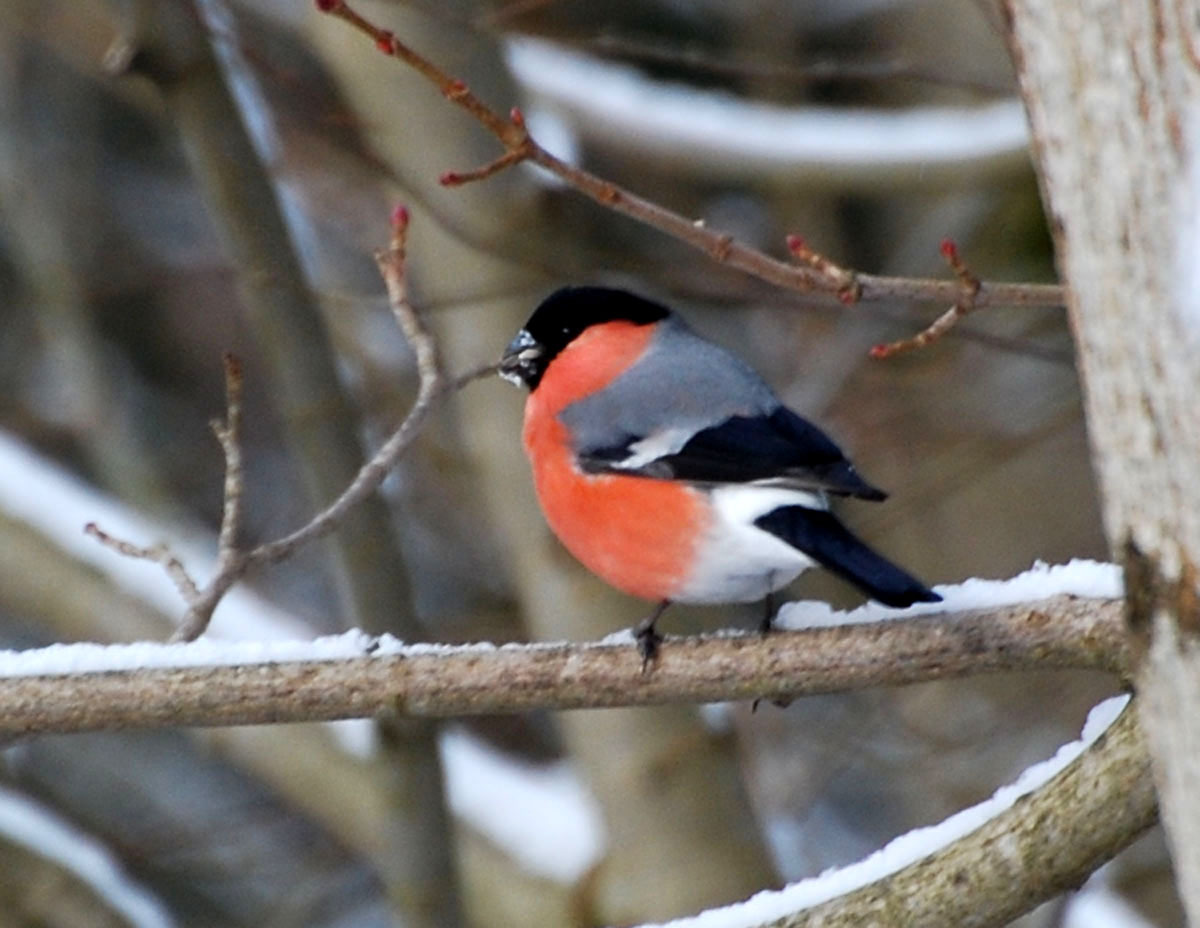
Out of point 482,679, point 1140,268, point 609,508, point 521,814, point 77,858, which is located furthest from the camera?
point 521,814

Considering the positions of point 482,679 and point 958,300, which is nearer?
point 958,300

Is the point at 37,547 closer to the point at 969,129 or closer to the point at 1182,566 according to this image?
the point at 969,129

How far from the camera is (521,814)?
392cm

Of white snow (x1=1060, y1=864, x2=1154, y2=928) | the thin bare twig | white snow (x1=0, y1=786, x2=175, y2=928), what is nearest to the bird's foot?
the thin bare twig

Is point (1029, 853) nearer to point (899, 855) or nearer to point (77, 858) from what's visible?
point (899, 855)

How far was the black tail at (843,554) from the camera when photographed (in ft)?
6.11

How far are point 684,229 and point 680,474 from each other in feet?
2.22

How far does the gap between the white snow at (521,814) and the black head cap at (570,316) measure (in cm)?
117

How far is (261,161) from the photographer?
304cm

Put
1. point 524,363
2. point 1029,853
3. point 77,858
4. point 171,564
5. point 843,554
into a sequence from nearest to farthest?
point 1029,853, point 843,554, point 171,564, point 524,363, point 77,858

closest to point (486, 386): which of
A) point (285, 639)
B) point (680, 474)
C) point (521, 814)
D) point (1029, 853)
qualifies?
point (285, 639)

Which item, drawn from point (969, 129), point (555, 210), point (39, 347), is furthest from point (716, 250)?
point (39, 347)

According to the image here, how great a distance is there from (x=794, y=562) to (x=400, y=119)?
1588 mm

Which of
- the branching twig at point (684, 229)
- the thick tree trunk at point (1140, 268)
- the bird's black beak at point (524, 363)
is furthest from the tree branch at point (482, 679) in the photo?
the bird's black beak at point (524, 363)
